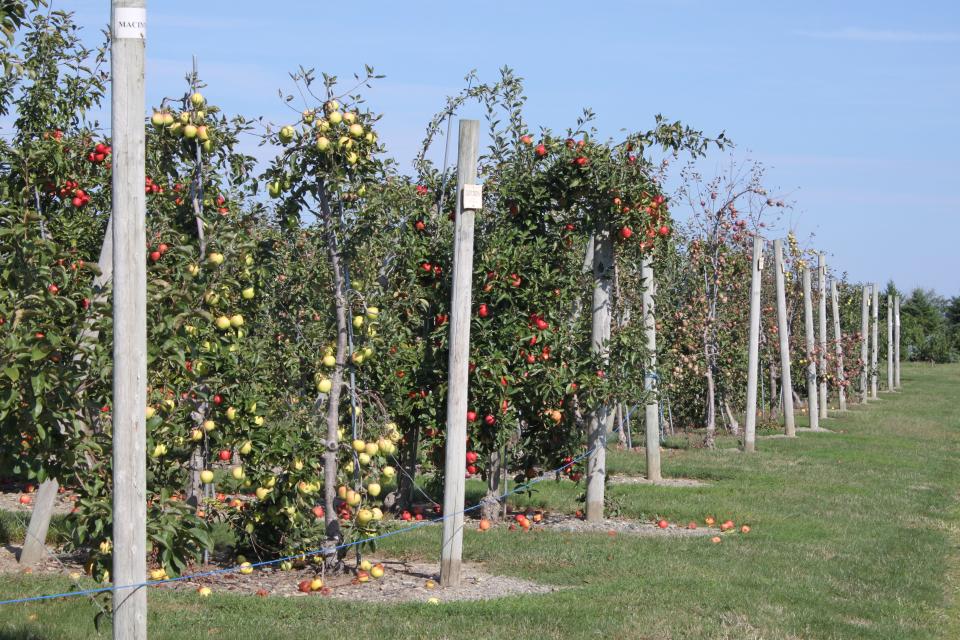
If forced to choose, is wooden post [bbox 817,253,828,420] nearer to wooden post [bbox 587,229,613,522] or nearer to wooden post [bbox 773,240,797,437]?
wooden post [bbox 773,240,797,437]

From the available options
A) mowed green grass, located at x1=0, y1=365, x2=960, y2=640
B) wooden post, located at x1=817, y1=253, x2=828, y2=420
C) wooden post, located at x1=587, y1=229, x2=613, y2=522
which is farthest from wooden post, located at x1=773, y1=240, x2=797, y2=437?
wooden post, located at x1=587, y1=229, x2=613, y2=522

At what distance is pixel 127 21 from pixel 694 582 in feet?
17.2

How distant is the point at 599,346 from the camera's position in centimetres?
993

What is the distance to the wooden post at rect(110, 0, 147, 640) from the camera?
13.2ft

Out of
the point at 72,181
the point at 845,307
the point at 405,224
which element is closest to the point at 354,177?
the point at 405,224

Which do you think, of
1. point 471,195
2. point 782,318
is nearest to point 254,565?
point 471,195

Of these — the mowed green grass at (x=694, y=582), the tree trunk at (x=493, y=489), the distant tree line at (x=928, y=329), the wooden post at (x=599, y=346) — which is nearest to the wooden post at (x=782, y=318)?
the mowed green grass at (x=694, y=582)

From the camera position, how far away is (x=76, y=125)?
357 inches

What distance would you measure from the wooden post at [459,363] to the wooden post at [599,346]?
2854 millimetres

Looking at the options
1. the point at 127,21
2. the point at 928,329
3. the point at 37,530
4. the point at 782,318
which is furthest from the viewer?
the point at 928,329

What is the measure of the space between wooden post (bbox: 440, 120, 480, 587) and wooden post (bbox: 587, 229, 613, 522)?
285 centimetres

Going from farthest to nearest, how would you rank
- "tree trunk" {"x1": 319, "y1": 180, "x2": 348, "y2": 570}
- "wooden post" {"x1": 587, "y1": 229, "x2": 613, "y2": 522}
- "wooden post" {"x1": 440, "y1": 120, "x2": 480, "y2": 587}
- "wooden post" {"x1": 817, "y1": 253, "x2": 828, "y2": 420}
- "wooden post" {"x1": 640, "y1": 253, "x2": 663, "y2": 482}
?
"wooden post" {"x1": 817, "y1": 253, "x2": 828, "y2": 420} < "wooden post" {"x1": 640, "y1": 253, "x2": 663, "y2": 482} < "wooden post" {"x1": 587, "y1": 229, "x2": 613, "y2": 522} < "wooden post" {"x1": 440, "y1": 120, "x2": 480, "y2": 587} < "tree trunk" {"x1": 319, "y1": 180, "x2": 348, "y2": 570}

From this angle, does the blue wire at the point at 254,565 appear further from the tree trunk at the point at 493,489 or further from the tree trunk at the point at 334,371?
the tree trunk at the point at 334,371

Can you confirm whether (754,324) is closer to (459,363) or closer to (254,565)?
(459,363)
